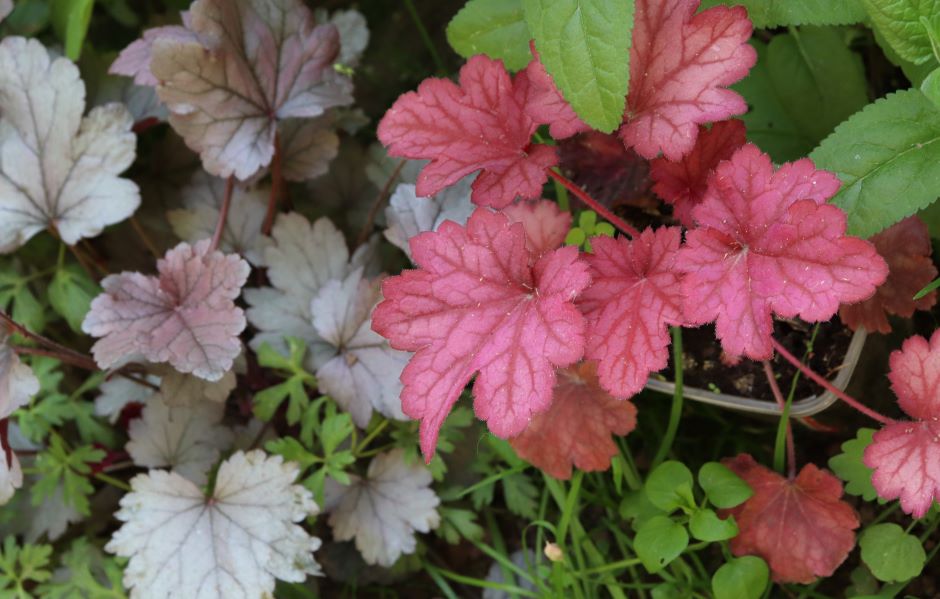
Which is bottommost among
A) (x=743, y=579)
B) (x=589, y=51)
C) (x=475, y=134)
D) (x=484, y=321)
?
(x=743, y=579)

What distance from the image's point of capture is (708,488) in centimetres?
108

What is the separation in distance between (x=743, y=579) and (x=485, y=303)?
45 cm

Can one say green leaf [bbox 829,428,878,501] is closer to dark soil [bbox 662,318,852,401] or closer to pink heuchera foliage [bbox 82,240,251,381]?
dark soil [bbox 662,318,852,401]

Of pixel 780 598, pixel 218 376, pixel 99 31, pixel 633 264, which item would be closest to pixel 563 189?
pixel 633 264

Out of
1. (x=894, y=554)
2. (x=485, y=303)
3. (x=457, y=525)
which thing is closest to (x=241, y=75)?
(x=485, y=303)

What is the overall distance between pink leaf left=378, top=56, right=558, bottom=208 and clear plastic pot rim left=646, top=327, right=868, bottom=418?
36cm

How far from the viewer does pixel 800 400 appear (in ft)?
3.69

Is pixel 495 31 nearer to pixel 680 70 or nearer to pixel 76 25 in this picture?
pixel 680 70

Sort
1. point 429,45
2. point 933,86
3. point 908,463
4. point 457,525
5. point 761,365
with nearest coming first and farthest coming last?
point 933,86, point 908,463, point 761,365, point 457,525, point 429,45

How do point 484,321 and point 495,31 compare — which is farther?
point 495,31

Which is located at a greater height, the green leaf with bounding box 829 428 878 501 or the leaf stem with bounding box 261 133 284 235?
the leaf stem with bounding box 261 133 284 235

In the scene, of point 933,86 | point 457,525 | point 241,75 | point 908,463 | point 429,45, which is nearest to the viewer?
point 933,86

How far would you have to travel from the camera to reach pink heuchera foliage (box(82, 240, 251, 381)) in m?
1.15

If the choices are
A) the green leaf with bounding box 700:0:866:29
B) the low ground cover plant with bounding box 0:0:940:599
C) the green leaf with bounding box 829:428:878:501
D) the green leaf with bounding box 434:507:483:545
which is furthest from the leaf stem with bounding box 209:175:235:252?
the green leaf with bounding box 829:428:878:501
